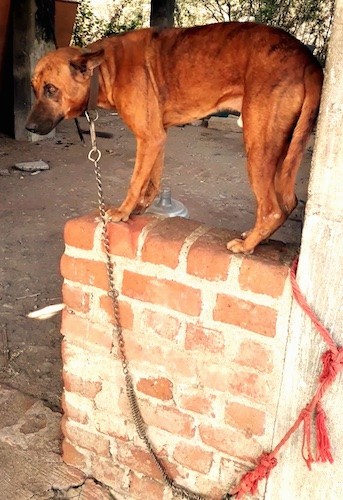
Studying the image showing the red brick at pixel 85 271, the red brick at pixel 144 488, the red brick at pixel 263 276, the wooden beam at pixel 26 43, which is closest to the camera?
the red brick at pixel 263 276

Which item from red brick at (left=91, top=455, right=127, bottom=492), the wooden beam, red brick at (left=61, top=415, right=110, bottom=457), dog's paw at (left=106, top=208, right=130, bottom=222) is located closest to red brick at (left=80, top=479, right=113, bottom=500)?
red brick at (left=91, top=455, right=127, bottom=492)

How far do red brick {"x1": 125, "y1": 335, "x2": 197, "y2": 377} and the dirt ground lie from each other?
3.07ft

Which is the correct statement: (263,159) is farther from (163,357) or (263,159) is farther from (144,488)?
(144,488)

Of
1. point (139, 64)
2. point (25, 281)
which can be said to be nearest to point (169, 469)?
point (139, 64)

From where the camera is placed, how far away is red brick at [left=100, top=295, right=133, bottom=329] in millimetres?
1952

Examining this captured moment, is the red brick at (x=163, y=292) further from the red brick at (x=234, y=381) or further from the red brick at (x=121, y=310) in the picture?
the red brick at (x=234, y=381)

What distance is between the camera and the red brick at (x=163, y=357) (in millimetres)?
1867

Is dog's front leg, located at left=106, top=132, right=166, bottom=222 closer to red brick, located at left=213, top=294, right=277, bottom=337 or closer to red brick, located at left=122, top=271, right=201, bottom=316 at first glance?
red brick, located at left=122, top=271, right=201, bottom=316

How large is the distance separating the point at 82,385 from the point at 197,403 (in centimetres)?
49

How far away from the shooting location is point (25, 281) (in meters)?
4.31

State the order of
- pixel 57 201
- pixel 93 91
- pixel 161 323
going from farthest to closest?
pixel 57 201, pixel 93 91, pixel 161 323

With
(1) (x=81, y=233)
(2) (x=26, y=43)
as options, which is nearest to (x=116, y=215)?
(1) (x=81, y=233)

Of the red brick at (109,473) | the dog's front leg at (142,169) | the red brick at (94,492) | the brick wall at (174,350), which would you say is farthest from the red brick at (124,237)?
the red brick at (94,492)

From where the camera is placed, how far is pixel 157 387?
196 centimetres
